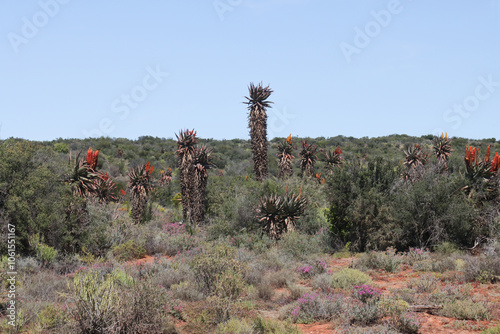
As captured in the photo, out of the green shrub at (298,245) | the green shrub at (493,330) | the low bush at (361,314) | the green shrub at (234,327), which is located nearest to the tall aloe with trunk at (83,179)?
the green shrub at (298,245)

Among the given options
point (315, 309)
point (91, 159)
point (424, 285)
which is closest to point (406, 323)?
point (315, 309)

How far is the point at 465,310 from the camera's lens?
8664mm

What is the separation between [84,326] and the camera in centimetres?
757

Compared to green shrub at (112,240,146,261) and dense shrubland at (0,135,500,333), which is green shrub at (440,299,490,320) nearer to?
dense shrubland at (0,135,500,333)

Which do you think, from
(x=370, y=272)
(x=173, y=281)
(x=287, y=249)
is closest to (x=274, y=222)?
(x=287, y=249)

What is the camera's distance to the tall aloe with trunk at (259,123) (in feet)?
89.9

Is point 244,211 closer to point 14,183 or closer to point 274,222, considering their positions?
point 274,222

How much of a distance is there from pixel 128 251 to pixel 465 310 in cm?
1306

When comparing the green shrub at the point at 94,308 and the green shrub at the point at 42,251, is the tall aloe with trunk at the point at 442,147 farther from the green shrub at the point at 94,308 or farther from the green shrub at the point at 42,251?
the green shrub at the point at 94,308

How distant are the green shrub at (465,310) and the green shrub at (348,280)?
8.74 feet

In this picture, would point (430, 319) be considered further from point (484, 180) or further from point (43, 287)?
point (484, 180)

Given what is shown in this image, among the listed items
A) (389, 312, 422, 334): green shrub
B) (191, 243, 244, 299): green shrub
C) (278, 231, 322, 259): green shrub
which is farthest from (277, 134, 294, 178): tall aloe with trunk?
(389, 312, 422, 334): green shrub

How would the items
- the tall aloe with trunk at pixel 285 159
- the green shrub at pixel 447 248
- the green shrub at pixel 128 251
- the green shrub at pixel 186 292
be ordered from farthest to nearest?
1. the tall aloe with trunk at pixel 285 159
2. the green shrub at pixel 128 251
3. the green shrub at pixel 447 248
4. the green shrub at pixel 186 292

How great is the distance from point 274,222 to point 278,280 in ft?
20.5
